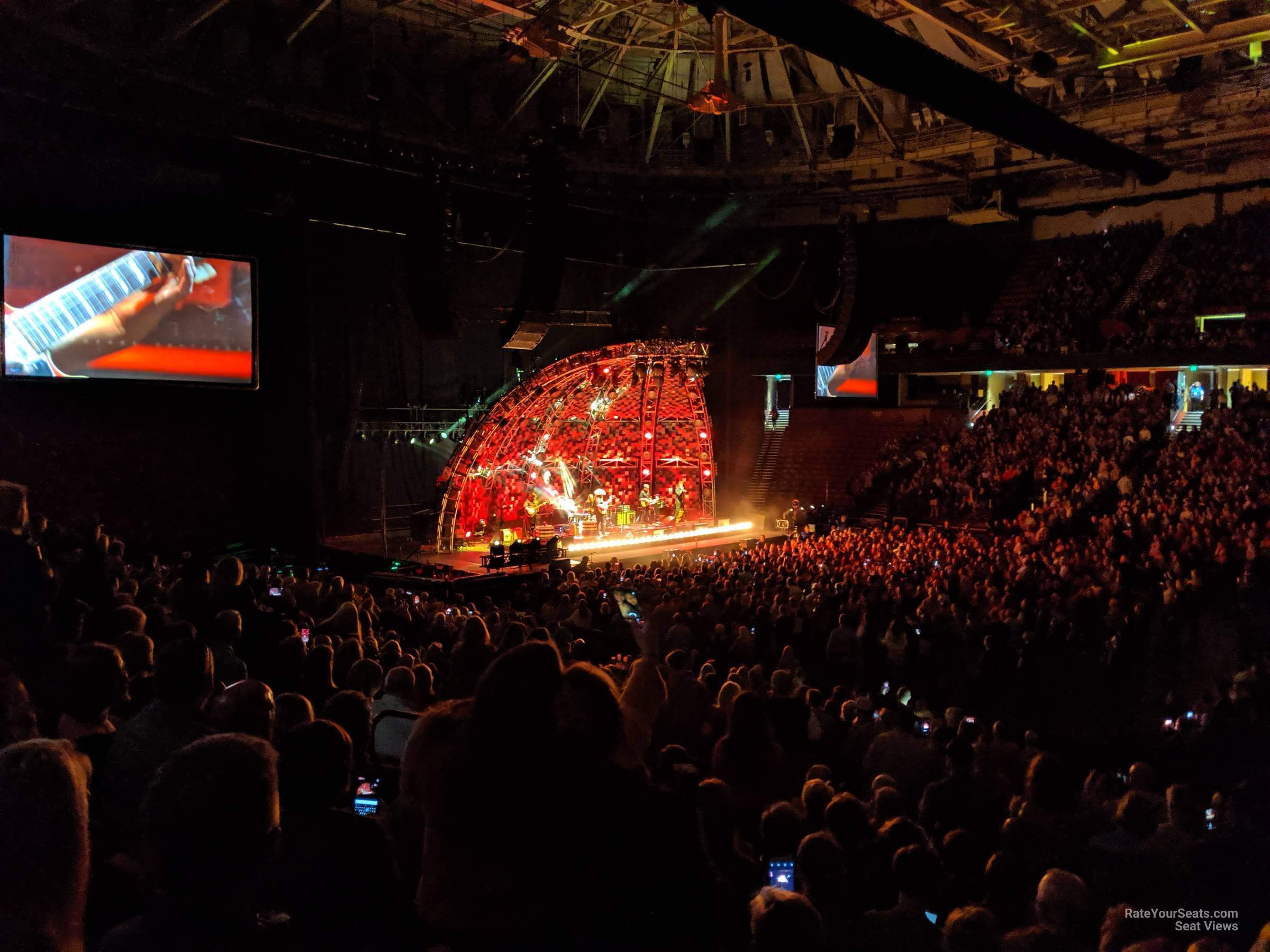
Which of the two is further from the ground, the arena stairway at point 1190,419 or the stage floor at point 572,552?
the arena stairway at point 1190,419

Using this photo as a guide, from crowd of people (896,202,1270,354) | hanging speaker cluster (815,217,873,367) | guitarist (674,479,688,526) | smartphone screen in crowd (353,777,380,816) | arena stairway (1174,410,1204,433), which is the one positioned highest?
crowd of people (896,202,1270,354)

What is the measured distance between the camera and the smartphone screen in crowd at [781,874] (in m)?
2.72

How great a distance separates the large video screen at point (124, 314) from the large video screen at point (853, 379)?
14.2 meters

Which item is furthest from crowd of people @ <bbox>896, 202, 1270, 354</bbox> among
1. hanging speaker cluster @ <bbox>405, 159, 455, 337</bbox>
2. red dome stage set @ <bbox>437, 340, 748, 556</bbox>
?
hanging speaker cluster @ <bbox>405, 159, 455, 337</bbox>

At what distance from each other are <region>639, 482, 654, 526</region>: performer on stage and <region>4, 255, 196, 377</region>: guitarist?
1088 centimetres

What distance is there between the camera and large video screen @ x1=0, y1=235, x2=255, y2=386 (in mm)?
13188

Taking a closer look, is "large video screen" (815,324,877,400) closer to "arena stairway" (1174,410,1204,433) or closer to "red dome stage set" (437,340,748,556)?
"red dome stage set" (437,340,748,556)

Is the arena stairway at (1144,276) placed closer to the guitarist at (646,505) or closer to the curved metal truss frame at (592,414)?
the curved metal truss frame at (592,414)

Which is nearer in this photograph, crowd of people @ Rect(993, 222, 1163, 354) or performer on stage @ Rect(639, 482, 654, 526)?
crowd of people @ Rect(993, 222, 1163, 354)

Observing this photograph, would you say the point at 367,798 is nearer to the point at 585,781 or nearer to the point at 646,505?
the point at 585,781

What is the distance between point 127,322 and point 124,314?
0.12 m

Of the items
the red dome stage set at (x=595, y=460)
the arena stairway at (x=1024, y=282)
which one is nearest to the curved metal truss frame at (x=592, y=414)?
the red dome stage set at (x=595, y=460)

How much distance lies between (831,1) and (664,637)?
478 cm

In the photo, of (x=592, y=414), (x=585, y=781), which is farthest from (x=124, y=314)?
(x=585, y=781)
